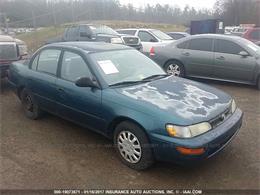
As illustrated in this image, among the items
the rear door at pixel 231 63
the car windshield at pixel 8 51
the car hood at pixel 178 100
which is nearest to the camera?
the car hood at pixel 178 100

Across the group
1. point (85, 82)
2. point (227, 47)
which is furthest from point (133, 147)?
point (227, 47)

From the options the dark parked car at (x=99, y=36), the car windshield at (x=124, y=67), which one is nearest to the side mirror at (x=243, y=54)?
the car windshield at (x=124, y=67)

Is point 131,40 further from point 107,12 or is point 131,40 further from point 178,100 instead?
point 107,12

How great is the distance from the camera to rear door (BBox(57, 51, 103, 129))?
409 centimetres

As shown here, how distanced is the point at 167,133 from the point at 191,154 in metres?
0.35

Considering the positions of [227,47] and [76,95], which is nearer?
[76,95]

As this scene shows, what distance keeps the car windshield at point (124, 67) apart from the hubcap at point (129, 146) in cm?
78

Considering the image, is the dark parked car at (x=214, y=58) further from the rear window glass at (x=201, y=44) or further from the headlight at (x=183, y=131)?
the headlight at (x=183, y=131)

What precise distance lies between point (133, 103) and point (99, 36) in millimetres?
8959

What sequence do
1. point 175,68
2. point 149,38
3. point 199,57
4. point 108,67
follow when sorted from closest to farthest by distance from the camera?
point 108,67, point 199,57, point 175,68, point 149,38

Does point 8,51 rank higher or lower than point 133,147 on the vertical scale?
higher

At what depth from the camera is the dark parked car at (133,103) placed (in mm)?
3375

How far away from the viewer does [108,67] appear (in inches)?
168

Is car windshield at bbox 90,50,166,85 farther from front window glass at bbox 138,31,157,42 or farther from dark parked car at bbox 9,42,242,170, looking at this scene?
front window glass at bbox 138,31,157,42
